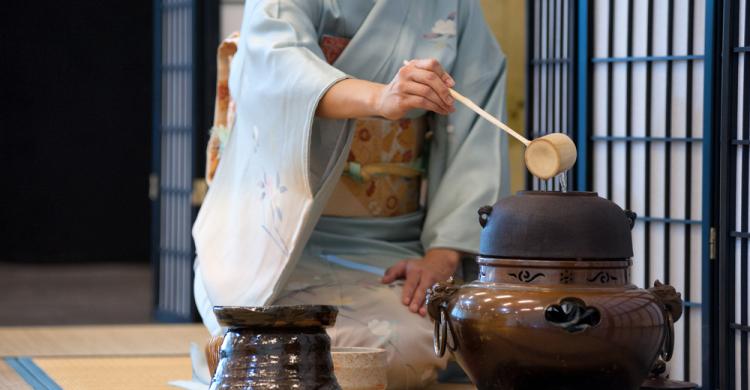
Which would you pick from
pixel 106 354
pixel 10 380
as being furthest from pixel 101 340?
pixel 10 380

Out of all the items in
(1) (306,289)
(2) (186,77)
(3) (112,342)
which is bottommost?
(3) (112,342)

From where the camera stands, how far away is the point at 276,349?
6.38 ft

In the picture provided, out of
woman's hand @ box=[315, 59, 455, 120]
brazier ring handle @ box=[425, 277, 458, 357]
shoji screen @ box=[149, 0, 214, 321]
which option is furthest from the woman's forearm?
shoji screen @ box=[149, 0, 214, 321]

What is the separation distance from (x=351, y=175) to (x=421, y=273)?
1.07 ft

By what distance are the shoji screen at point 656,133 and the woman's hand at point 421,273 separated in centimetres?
77

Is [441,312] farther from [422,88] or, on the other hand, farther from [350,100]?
[350,100]

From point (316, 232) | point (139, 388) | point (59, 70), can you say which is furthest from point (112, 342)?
point (59, 70)

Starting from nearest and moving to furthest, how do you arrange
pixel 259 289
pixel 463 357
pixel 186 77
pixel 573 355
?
1. pixel 573 355
2. pixel 463 357
3. pixel 259 289
4. pixel 186 77

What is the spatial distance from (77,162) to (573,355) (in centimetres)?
854

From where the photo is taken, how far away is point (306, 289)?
3219 millimetres

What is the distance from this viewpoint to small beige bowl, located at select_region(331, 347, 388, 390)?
8.86 feet

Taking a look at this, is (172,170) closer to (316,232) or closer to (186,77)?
(186,77)

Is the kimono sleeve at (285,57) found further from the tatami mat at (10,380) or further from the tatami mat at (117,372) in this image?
the tatami mat at (10,380)

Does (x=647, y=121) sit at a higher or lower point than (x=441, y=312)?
higher
